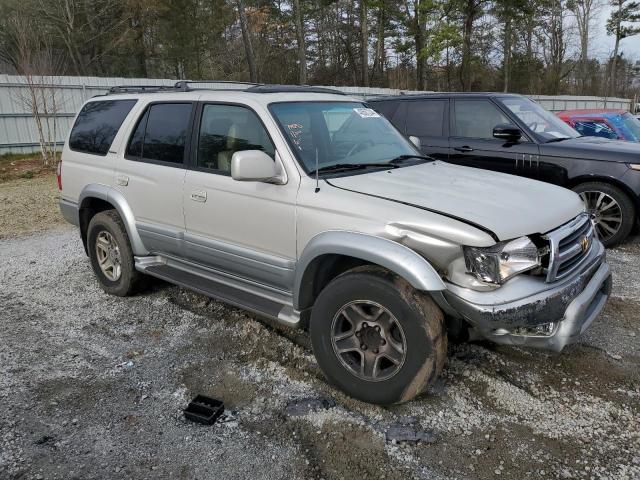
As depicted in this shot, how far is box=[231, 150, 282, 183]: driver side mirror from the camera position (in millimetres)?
3219

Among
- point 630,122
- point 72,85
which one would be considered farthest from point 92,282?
point 72,85

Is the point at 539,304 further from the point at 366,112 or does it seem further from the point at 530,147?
the point at 530,147

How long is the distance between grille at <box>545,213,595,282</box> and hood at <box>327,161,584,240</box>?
6 cm

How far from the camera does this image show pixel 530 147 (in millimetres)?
6391

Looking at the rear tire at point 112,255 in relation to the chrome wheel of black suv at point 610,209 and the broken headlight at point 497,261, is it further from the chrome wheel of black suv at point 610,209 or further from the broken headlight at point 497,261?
the chrome wheel of black suv at point 610,209

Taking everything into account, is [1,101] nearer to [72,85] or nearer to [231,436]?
[72,85]

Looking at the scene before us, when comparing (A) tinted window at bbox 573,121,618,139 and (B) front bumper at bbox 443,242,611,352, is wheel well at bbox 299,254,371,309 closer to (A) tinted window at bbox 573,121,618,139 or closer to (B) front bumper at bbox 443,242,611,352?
(B) front bumper at bbox 443,242,611,352

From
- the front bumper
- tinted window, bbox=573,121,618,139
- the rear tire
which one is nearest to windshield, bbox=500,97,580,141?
tinted window, bbox=573,121,618,139

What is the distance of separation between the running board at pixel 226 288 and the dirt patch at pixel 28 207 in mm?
4558

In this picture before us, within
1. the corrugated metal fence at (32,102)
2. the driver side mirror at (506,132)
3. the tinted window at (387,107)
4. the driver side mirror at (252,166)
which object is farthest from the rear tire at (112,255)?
the corrugated metal fence at (32,102)

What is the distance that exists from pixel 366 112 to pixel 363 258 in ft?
6.03

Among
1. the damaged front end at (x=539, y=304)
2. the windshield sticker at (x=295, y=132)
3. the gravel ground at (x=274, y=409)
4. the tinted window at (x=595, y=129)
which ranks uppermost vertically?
the windshield sticker at (x=295, y=132)

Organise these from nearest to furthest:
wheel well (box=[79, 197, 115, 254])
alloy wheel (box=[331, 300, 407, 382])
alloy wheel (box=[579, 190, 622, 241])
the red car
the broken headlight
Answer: the broken headlight → alloy wheel (box=[331, 300, 407, 382]) → wheel well (box=[79, 197, 115, 254]) → alloy wheel (box=[579, 190, 622, 241]) → the red car

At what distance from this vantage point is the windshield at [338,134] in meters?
3.59
